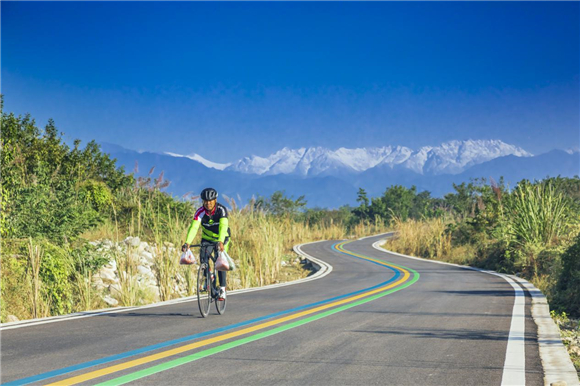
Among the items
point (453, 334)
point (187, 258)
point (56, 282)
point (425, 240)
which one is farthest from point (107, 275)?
point (425, 240)

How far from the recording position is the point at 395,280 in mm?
16875

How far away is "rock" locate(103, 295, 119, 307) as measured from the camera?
47.3 feet

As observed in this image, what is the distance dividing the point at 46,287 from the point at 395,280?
952 cm

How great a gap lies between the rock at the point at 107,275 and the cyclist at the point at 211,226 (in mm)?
7295

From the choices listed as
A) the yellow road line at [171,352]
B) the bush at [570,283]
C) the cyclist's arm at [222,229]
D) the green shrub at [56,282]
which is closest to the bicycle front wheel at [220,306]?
the cyclist's arm at [222,229]

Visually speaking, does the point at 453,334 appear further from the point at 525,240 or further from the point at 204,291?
the point at 525,240

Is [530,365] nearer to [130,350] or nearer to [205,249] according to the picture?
[130,350]

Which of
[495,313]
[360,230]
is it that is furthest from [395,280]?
[360,230]

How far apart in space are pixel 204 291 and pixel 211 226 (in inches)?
42.6

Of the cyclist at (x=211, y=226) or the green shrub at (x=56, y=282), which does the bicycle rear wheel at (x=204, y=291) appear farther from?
the green shrub at (x=56, y=282)

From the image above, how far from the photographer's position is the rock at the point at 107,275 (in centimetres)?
1631

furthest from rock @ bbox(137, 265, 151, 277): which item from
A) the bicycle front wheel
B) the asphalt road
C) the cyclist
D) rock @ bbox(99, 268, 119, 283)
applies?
the cyclist

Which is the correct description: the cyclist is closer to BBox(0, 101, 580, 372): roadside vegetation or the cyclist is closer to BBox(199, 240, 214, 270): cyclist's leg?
BBox(199, 240, 214, 270): cyclist's leg

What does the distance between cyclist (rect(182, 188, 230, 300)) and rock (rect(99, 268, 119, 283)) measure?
23.9 ft
